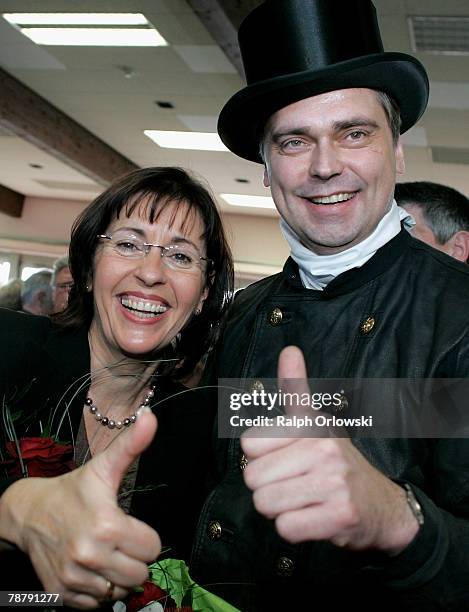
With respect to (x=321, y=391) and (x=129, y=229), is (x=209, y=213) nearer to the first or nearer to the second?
(x=129, y=229)

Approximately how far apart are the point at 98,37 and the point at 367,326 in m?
4.86

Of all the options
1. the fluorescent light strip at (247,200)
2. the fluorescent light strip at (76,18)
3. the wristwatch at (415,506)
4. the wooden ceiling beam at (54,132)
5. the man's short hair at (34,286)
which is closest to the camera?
the wristwatch at (415,506)

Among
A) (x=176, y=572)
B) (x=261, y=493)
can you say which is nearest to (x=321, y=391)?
(x=176, y=572)

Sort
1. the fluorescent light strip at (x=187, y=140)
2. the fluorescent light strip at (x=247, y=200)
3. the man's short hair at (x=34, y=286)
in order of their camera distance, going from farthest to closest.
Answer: the fluorescent light strip at (x=247, y=200), the fluorescent light strip at (x=187, y=140), the man's short hair at (x=34, y=286)

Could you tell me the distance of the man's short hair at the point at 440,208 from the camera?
2.78m

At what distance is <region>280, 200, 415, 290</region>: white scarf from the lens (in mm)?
1596

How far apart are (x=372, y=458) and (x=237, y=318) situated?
0.65m

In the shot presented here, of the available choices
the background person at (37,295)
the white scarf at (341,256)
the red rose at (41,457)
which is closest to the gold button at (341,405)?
the white scarf at (341,256)

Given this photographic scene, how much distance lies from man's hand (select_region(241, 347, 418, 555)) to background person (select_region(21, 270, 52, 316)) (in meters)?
4.98

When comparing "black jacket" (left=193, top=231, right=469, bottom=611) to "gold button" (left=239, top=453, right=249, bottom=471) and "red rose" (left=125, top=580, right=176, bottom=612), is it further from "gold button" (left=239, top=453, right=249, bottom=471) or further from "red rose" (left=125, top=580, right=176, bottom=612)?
"red rose" (left=125, top=580, right=176, bottom=612)

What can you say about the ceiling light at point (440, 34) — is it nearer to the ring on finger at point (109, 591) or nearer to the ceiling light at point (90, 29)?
the ceiling light at point (90, 29)

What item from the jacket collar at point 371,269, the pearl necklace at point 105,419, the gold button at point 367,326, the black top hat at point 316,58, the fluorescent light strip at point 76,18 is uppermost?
the fluorescent light strip at point 76,18

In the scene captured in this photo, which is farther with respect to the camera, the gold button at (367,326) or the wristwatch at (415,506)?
the gold button at (367,326)

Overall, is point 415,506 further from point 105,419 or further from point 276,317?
point 105,419
